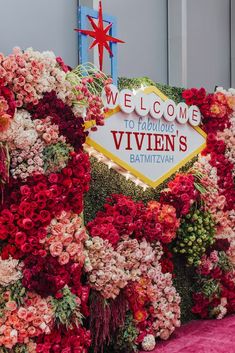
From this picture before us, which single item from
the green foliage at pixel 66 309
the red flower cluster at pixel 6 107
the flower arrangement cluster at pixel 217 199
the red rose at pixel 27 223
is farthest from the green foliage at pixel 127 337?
the red flower cluster at pixel 6 107

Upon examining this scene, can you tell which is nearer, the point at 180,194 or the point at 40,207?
the point at 40,207

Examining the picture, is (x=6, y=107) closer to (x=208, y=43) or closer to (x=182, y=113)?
(x=182, y=113)

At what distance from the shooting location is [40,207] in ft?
10.6

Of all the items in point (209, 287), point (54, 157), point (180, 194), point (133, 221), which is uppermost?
point (54, 157)

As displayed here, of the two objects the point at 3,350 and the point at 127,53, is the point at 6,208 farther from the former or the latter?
the point at 127,53

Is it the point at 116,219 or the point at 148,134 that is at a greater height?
the point at 148,134

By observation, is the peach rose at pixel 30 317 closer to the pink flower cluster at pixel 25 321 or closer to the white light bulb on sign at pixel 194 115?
the pink flower cluster at pixel 25 321

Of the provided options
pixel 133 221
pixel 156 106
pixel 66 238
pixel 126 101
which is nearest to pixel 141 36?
pixel 156 106

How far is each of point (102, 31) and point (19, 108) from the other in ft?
3.86

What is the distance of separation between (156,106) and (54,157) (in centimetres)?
128

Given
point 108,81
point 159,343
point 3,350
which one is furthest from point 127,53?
point 3,350

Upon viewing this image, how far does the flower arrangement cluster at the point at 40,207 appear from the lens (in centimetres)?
316

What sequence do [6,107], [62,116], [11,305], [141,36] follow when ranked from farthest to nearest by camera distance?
1. [141,36]
2. [62,116]
3. [11,305]
4. [6,107]

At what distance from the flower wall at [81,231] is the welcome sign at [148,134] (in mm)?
125
